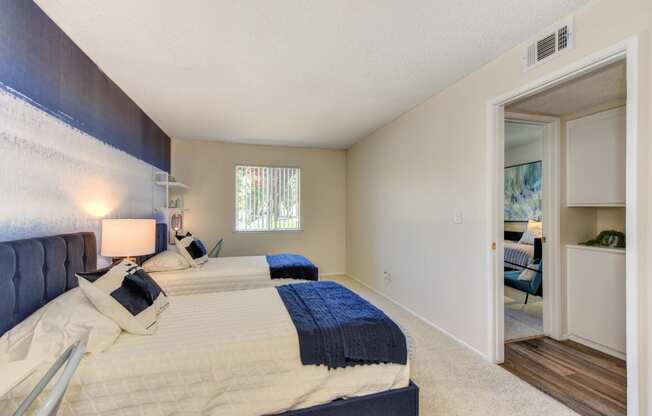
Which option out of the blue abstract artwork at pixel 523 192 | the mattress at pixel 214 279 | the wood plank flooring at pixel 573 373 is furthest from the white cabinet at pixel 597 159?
the mattress at pixel 214 279

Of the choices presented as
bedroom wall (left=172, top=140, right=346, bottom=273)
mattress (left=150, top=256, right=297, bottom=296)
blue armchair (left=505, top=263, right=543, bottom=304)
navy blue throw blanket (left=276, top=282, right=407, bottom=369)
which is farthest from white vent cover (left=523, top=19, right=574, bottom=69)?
bedroom wall (left=172, top=140, right=346, bottom=273)

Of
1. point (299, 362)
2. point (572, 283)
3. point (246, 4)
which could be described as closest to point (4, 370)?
point (299, 362)

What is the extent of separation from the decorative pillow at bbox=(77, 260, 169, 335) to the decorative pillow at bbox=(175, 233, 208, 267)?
1549 mm

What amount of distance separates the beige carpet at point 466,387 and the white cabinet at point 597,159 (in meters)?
1.88

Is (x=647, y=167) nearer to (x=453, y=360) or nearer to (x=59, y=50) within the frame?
(x=453, y=360)

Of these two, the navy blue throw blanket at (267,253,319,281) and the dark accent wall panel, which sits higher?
the dark accent wall panel

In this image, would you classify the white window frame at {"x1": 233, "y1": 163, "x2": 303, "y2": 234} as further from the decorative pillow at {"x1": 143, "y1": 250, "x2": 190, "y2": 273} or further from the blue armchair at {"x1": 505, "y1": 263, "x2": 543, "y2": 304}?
the blue armchair at {"x1": 505, "y1": 263, "x2": 543, "y2": 304}

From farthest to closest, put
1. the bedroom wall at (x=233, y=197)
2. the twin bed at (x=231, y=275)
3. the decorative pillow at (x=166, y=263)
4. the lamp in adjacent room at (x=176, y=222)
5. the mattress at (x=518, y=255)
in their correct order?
1. the bedroom wall at (x=233, y=197)
2. the lamp in adjacent room at (x=176, y=222)
3. the mattress at (x=518, y=255)
4. the decorative pillow at (x=166, y=263)
5. the twin bed at (x=231, y=275)

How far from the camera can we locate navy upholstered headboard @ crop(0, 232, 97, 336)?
1466mm

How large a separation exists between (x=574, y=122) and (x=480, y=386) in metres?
2.70

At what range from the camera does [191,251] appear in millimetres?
3660

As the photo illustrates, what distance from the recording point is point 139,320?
1727mm

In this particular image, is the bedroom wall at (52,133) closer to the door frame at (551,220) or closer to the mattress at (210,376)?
the mattress at (210,376)

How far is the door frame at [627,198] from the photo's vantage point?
5.23 ft
